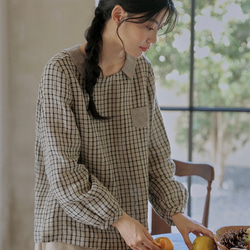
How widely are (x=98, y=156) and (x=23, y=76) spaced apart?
1.17m

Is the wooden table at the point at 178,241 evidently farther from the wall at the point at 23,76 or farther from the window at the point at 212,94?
the window at the point at 212,94

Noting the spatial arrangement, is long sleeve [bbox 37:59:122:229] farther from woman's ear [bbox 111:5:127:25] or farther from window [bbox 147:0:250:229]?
window [bbox 147:0:250:229]

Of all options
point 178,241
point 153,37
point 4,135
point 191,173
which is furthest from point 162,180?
point 4,135

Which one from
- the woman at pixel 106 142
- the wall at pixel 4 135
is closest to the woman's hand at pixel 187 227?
the woman at pixel 106 142

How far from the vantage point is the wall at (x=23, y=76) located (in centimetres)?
236

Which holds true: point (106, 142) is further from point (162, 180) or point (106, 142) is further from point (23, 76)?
point (23, 76)

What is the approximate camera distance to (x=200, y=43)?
273 cm

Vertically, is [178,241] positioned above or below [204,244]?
below

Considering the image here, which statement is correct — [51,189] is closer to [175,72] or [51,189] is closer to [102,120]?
[102,120]

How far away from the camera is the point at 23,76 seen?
95.3 inches

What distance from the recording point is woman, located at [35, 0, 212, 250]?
1.32 meters

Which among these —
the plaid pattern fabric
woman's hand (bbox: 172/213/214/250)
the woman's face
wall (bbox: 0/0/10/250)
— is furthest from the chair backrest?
the woman's face

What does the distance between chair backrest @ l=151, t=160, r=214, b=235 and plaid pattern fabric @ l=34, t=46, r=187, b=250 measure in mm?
553

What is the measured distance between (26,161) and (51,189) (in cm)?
115
